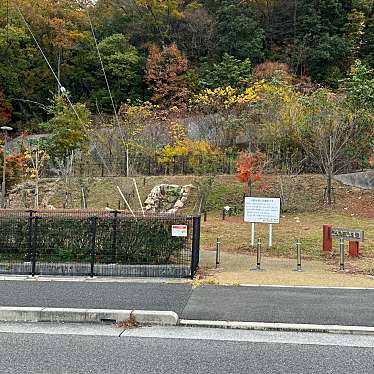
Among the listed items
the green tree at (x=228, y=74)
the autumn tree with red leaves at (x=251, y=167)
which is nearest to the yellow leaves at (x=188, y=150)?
the autumn tree with red leaves at (x=251, y=167)

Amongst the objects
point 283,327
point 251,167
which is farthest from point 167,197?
point 283,327

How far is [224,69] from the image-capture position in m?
31.5

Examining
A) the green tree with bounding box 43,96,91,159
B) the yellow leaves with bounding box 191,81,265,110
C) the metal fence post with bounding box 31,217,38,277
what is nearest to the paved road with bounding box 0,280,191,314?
the metal fence post with bounding box 31,217,38,277

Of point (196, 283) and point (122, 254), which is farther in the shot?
point (122, 254)

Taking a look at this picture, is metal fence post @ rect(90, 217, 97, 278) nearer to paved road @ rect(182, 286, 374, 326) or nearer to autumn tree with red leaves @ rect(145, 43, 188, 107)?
paved road @ rect(182, 286, 374, 326)

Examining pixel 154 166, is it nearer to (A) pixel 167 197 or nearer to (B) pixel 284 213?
(A) pixel 167 197

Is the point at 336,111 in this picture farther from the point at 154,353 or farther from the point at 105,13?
the point at 105,13

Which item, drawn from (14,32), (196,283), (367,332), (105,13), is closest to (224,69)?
(105,13)

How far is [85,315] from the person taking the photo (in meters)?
5.89

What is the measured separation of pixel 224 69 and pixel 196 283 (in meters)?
25.8

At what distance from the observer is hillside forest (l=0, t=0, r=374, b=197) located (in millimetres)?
25500

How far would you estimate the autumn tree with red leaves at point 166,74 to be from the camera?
1277 inches

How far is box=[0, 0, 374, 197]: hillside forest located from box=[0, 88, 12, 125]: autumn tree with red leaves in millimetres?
86

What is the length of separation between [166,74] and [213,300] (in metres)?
28.3
